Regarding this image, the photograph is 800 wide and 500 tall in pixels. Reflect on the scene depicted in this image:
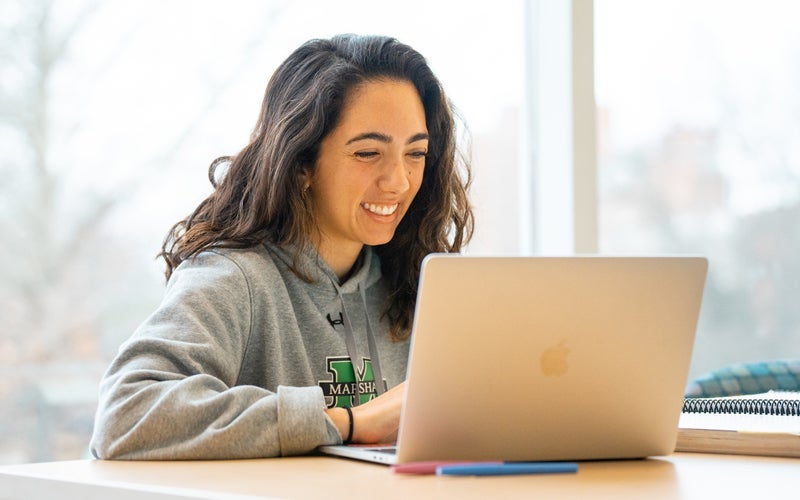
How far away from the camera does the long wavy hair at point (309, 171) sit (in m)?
1.81

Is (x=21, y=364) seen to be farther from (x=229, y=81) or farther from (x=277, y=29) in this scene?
(x=277, y=29)

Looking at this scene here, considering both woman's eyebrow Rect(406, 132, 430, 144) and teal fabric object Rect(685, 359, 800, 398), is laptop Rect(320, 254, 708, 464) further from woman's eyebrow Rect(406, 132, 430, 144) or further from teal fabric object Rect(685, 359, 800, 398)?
teal fabric object Rect(685, 359, 800, 398)

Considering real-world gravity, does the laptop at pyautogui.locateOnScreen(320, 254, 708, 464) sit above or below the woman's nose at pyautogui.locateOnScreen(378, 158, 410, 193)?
below

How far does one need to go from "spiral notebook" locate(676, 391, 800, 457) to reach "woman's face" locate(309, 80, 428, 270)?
0.63 meters

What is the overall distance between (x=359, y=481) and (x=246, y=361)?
2.28ft

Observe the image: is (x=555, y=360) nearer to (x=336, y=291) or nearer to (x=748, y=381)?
(x=336, y=291)

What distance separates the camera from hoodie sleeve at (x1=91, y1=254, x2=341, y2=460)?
125cm

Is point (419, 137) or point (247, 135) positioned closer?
point (419, 137)

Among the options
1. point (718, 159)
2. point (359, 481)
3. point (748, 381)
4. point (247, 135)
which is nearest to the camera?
point (359, 481)

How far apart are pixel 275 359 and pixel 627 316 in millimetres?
733

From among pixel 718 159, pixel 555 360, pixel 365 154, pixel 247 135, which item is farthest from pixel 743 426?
pixel 718 159


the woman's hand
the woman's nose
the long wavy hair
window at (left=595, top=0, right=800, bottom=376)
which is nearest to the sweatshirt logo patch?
the long wavy hair

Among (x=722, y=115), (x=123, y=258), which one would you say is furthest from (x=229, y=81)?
(x=722, y=115)

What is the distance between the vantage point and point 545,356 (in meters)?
1.12
